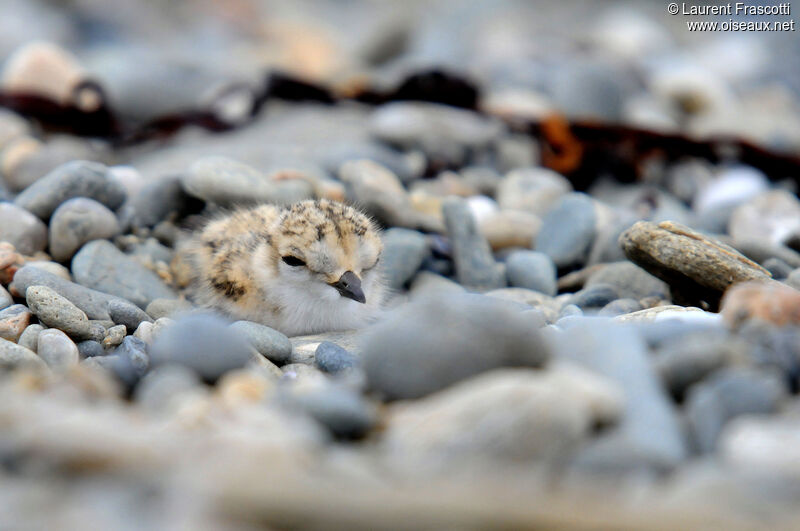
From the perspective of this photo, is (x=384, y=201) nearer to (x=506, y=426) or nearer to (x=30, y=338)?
(x=30, y=338)

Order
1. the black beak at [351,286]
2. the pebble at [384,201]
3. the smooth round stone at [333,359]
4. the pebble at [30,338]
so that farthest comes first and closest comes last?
the pebble at [384,201]
the black beak at [351,286]
the pebble at [30,338]
the smooth round stone at [333,359]

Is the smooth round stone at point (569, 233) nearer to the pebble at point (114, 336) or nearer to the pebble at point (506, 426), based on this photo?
the pebble at point (114, 336)

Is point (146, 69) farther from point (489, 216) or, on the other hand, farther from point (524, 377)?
point (524, 377)

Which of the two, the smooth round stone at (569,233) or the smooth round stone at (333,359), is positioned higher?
the smooth round stone at (569,233)

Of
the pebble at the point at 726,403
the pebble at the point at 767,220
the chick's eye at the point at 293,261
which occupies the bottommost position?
the pebble at the point at 726,403

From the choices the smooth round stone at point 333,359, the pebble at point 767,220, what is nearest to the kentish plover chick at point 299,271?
the smooth round stone at point 333,359

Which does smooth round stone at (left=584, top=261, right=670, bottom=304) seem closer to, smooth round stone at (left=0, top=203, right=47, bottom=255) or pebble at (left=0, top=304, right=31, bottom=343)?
pebble at (left=0, top=304, right=31, bottom=343)

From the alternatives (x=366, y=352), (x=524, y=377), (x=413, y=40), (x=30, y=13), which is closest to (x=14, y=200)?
(x=366, y=352)

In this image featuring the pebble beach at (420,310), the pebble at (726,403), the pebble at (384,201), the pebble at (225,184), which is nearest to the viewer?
the pebble beach at (420,310)
